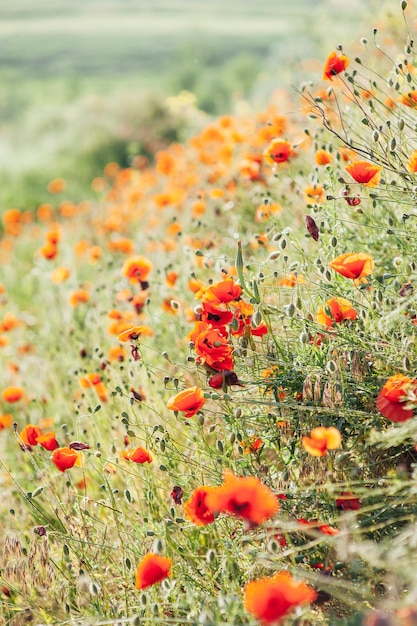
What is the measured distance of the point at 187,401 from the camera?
5.58ft

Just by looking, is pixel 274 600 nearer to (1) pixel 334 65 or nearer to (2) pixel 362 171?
(2) pixel 362 171

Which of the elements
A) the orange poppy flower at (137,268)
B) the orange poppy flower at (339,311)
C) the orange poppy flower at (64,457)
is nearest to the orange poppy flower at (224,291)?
the orange poppy flower at (339,311)

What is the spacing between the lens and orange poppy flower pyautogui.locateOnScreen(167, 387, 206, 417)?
1.68m

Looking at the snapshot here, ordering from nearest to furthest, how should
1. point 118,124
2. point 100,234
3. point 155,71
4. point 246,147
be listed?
point 246,147, point 100,234, point 118,124, point 155,71

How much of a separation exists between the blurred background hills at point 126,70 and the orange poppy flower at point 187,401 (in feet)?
7.41

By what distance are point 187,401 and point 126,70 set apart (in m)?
36.7

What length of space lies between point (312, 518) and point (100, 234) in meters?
4.23

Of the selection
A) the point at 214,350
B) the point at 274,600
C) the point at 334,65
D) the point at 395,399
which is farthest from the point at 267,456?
the point at 334,65

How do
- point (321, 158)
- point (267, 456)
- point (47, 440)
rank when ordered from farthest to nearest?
point (321, 158)
point (267, 456)
point (47, 440)

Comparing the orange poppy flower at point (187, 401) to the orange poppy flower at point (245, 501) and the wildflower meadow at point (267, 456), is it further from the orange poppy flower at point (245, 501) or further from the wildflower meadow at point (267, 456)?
the orange poppy flower at point (245, 501)

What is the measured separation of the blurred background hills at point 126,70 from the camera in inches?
380

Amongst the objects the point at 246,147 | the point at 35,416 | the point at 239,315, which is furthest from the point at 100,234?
the point at 239,315

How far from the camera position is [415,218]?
85.4 inches

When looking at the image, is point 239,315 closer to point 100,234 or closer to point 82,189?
point 100,234
